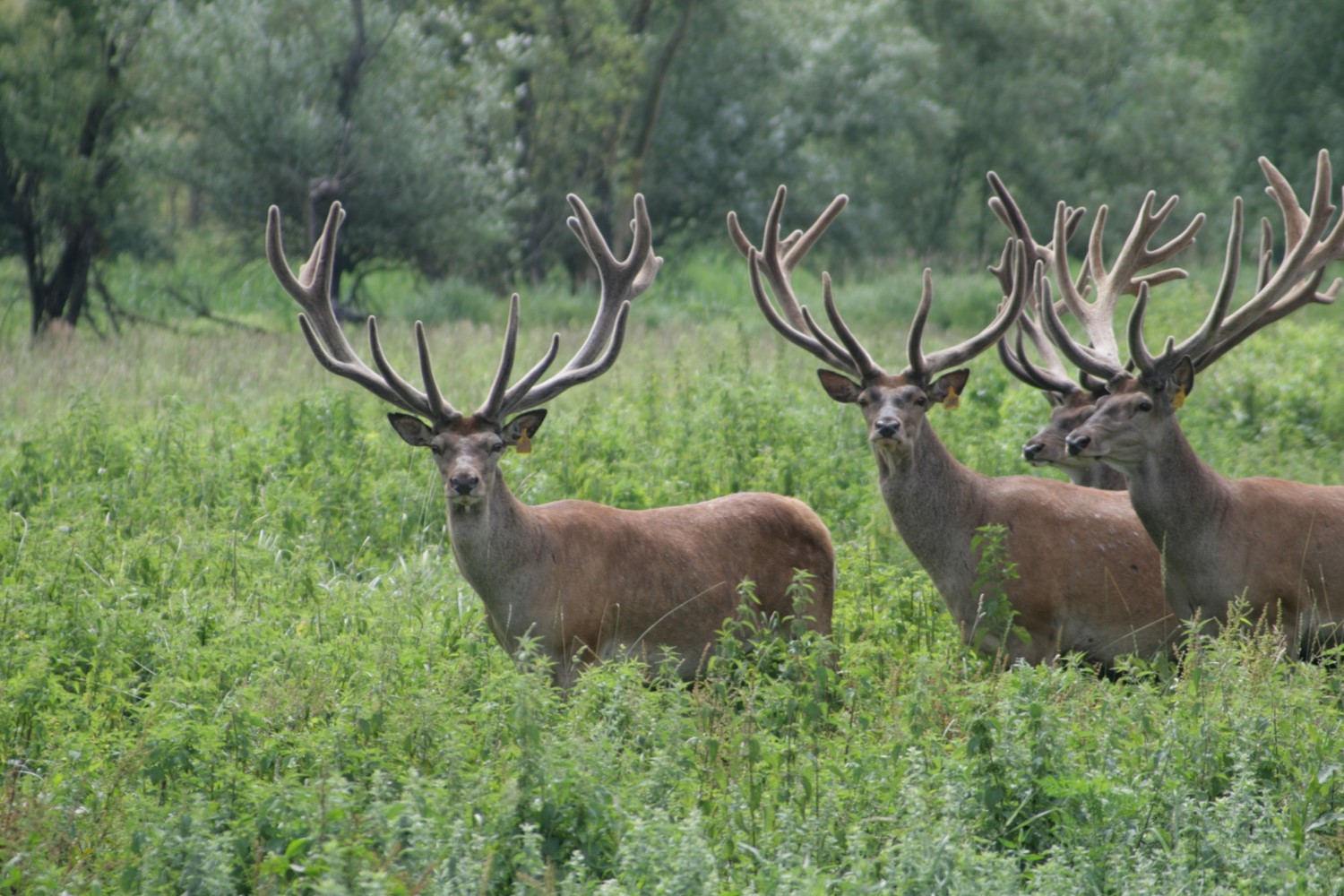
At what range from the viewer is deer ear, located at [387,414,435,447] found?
642cm

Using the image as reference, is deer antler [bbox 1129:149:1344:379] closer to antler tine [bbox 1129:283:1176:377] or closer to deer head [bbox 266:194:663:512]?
antler tine [bbox 1129:283:1176:377]

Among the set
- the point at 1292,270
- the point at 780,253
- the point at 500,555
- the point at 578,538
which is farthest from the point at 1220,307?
the point at 500,555

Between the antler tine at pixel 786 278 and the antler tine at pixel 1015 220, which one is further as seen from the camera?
the antler tine at pixel 1015 220

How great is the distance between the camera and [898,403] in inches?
262

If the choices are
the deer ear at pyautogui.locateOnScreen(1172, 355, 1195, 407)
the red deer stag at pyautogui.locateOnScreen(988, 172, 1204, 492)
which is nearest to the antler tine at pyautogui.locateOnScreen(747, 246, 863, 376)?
the red deer stag at pyautogui.locateOnScreen(988, 172, 1204, 492)

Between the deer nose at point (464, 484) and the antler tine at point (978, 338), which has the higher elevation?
the antler tine at point (978, 338)

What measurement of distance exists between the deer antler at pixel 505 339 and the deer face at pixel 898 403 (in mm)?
1068

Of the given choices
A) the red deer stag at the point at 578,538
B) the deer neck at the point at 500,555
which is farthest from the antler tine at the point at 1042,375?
the deer neck at the point at 500,555

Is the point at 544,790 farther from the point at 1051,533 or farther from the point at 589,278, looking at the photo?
the point at 589,278

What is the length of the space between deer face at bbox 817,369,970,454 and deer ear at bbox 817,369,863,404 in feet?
0.04

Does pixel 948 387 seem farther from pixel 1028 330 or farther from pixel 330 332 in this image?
pixel 330 332

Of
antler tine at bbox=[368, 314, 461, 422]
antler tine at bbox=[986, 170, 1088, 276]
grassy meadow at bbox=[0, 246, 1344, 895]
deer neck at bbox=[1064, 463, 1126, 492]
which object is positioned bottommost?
grassy meadow at bbox=[0, 246, 1344, 895]

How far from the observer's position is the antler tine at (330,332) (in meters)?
6.45

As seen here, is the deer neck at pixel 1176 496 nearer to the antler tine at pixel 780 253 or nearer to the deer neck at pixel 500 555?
the antler tine at pixel 780 253
